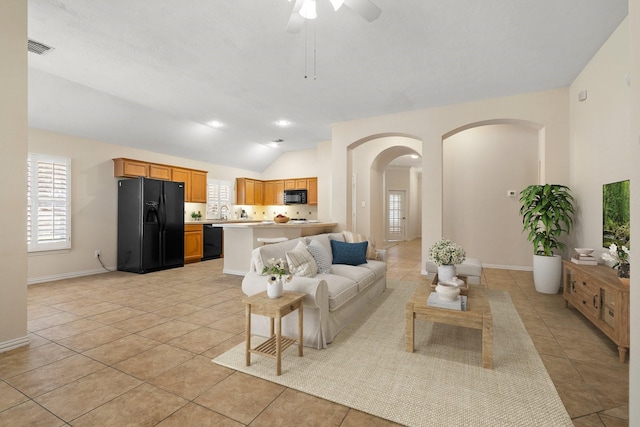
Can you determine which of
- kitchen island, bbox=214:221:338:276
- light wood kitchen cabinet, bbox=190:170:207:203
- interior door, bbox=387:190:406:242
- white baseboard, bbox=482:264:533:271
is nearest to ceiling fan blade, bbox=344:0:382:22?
kitchen island, bbox=214:221:338:276

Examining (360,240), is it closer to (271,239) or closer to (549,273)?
(271,239)

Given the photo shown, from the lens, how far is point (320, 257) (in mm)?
3580

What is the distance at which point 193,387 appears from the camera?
210 centimetres

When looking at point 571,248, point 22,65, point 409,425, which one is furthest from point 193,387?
point 571,248

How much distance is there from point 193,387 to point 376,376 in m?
1.31

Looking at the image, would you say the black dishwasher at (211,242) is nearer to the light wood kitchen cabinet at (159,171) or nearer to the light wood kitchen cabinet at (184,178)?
the light wood kitchen cabinet at (184,178)

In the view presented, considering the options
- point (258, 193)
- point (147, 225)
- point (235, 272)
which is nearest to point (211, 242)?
point (147, 225)

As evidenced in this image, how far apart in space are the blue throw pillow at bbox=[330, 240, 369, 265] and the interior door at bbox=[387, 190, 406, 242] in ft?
25.7

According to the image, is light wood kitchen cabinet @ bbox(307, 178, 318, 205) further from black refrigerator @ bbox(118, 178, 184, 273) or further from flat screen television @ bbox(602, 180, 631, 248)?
flat screen television @ bbox(602, 180, 631, 248)

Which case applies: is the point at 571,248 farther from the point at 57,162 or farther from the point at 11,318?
the point at 57,162

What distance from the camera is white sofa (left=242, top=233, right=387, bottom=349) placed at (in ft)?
8.66

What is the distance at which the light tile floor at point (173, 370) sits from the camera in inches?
71.4

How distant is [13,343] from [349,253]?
350cm

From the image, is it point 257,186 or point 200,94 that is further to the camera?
point 257,186
